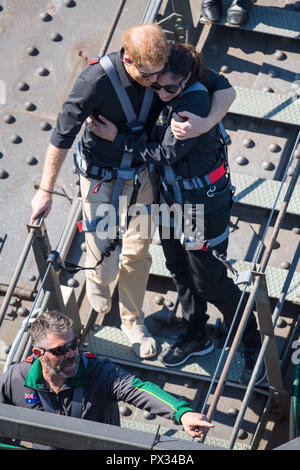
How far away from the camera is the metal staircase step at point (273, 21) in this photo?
7527 millimetres

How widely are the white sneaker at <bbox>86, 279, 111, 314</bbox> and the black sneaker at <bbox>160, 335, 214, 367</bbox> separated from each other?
0.54m

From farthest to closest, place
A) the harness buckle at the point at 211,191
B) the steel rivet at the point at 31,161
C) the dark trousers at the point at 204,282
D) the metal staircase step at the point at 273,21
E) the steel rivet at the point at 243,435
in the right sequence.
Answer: the metal staircase step at the point at 273,21 < the steel rivet at the point at 31,161 < the steel rivet at the point at 243,435 < the dark trousers at the point at 204,282 < the harness buckle at the point at 211,191

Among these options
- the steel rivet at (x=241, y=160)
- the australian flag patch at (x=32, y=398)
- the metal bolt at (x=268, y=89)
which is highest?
the metal bolt at (x=268, y=89)

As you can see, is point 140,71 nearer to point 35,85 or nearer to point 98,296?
point 98,296

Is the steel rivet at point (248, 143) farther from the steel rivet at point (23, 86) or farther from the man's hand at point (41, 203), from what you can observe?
the man's hand at point (41, 203)

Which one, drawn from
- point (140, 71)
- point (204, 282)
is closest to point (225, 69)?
point (204, 282)

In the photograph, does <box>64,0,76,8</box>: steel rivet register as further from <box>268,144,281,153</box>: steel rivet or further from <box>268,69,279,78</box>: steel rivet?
<box>268,144,281,153</box>: steel rivet

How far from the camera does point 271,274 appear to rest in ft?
22.2

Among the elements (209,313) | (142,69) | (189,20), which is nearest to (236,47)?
(189,20)

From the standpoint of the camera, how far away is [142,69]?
5.12m

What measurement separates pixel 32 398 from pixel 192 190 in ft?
5.23

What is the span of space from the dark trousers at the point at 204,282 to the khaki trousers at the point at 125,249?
179mm

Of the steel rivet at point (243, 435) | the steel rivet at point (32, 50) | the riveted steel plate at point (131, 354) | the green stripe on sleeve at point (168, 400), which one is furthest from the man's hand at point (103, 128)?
the steel rivet at point (32, 50)

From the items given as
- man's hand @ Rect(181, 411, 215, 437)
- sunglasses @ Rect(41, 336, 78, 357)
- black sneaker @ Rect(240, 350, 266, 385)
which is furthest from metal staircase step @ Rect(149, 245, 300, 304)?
man's hand @ Rect(181, 411, 215, 437)
